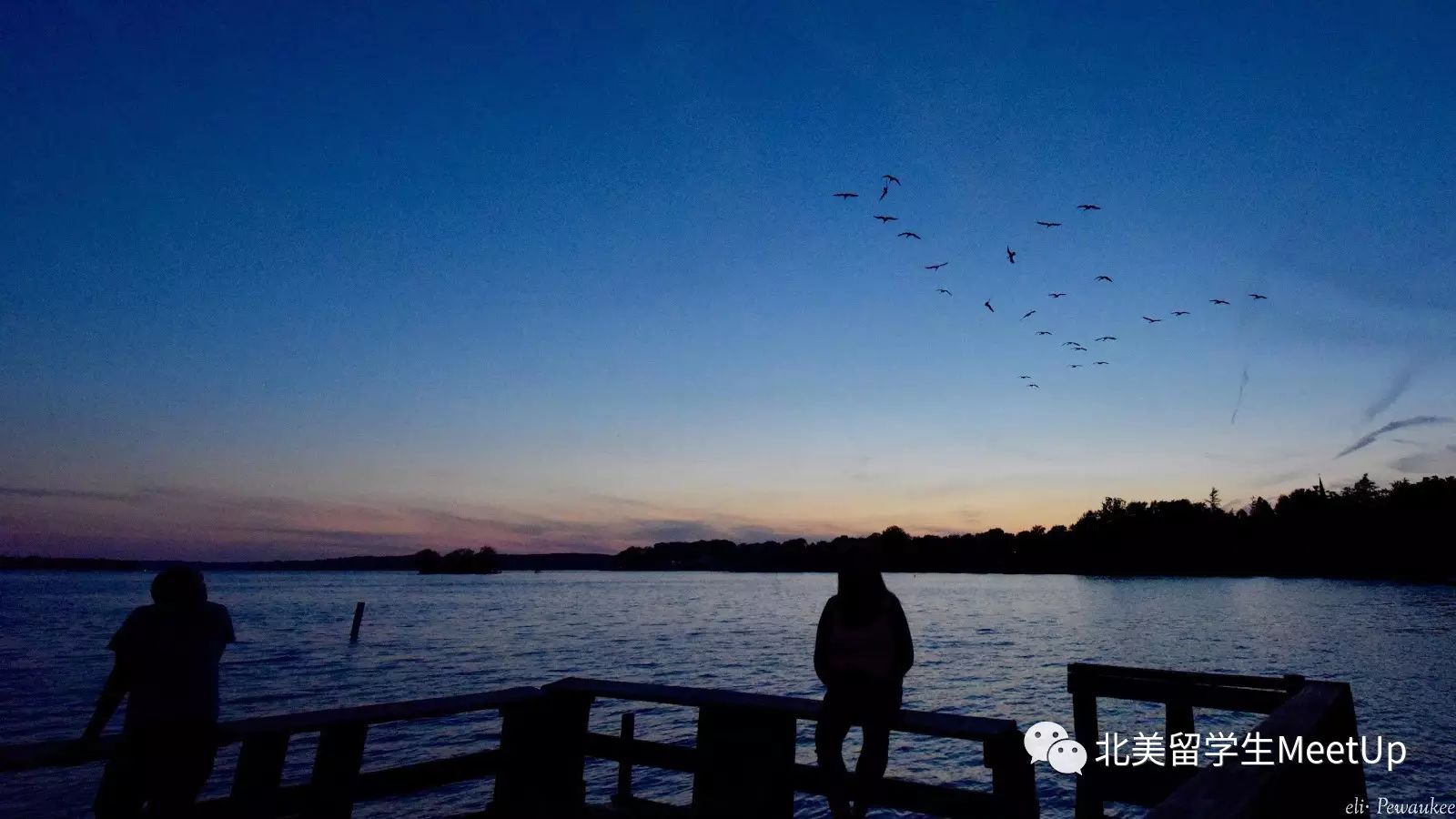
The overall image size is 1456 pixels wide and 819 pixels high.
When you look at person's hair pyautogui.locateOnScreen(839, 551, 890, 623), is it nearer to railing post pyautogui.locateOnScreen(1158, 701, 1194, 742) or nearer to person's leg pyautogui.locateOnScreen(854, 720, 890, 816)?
person's leg pyautogui.locateOnScreen(854, 720, 890, 816)

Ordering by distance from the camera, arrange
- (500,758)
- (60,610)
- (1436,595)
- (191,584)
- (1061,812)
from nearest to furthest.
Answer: (191,584) < (500,758) < (1061,812) < (60,610) < (1436,595)

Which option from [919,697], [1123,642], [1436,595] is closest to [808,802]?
[919,697]

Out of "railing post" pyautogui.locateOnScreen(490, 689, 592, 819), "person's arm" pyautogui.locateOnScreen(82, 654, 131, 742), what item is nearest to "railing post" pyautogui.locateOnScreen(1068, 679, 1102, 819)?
"railing post" pyautogui.locateOnScreen(490, 689, 592, 819)

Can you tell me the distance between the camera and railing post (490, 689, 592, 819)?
20.1 ft

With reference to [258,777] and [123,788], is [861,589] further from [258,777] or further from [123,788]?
[123,788]

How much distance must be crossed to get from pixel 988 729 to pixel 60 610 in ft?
380

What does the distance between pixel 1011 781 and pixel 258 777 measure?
14.9ft

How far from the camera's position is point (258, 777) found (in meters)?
4.69

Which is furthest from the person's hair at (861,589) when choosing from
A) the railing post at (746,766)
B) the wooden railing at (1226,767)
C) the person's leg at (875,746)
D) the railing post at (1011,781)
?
the wooden railing at (1226,767)

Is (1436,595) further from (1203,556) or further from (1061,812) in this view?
(1061,812)

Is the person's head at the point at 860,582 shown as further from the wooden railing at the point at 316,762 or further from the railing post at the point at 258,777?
the railing post at the point at 258,777

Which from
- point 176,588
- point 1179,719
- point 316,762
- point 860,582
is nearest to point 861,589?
point 860,582

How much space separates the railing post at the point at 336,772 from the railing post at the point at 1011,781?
156 inches

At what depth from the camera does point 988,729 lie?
471 cm
